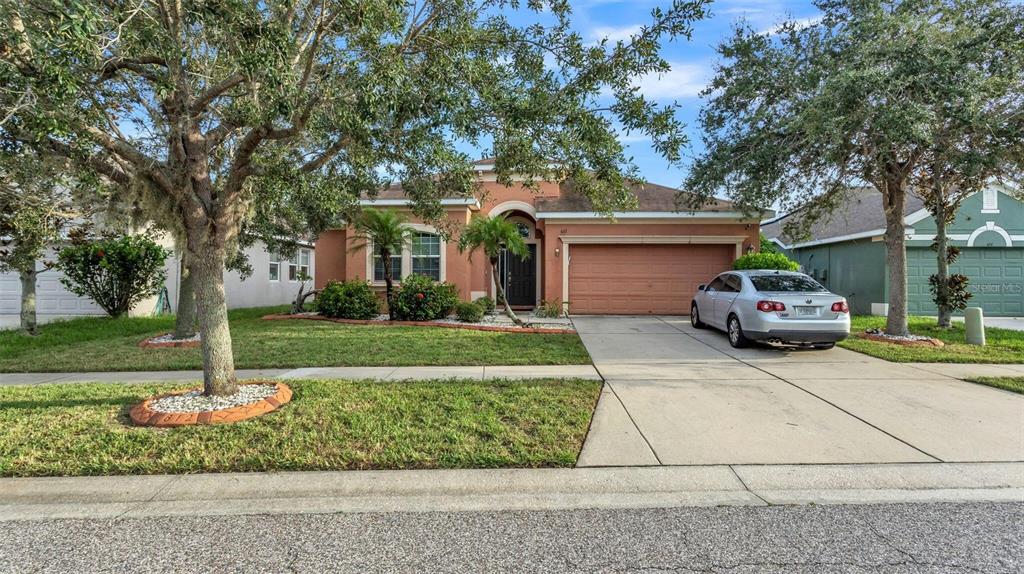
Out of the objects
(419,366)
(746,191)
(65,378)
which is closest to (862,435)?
(419,366)

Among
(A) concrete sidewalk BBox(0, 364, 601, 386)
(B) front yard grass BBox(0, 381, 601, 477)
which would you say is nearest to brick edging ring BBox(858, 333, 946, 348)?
(A) concrete sidewalk BBox(0, 364, 601, 386)

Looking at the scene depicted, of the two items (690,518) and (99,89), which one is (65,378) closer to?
(99,89)

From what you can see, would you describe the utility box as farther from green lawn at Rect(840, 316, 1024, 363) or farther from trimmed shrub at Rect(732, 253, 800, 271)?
trimmed shrub at Rect(732, 253, 800, 271)

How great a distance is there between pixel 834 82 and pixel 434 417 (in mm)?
8023

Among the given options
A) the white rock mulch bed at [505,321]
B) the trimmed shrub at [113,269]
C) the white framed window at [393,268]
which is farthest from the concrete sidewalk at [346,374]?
the white framed window at [393,268]

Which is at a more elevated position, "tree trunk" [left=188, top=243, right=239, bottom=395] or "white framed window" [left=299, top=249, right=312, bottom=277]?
"white framed window" [left=299, top=249, right=312, bottom=277]

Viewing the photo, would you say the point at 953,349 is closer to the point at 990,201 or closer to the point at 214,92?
the point at 990,201

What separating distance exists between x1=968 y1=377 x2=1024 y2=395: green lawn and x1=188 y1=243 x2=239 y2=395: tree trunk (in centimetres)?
976

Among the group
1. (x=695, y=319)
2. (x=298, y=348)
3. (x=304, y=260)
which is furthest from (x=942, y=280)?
(x=304, y=260)

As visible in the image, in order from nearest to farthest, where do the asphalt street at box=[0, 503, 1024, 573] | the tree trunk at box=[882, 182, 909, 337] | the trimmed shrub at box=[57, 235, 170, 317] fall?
the asphalt street at box=[0, 503, 1024, 573]
the tree trunk at box=[882, 182, 909, 337]
the trimmed shrub at box=[57, 235, 170, 317]

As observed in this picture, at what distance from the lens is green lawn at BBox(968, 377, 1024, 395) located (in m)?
6.22

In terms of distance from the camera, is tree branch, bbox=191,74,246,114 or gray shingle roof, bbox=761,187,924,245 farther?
gray shingle roof, bbox=761,187,924,245

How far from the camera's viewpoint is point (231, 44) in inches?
191

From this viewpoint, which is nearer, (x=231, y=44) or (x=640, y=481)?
(x=640, y=481)
